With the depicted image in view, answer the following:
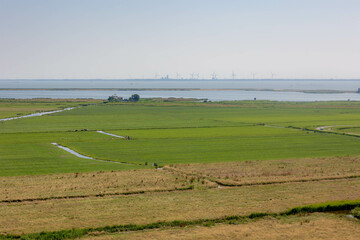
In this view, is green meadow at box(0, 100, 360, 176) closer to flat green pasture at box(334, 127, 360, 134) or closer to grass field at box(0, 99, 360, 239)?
grass field at box(0, 99, 360, 239)

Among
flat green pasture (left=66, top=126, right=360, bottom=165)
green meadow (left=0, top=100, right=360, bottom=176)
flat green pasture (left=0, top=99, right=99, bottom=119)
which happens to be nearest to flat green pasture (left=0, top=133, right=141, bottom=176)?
green meadow (left=0, top=100, right=360, bottom=176)

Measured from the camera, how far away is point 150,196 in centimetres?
3678

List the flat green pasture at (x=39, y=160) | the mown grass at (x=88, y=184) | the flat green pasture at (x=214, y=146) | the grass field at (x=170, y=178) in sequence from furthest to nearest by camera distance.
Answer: the flat green pasture at (x=214, y=146) → the flat green pasture at (x=39, y=160) → the mown grass at (x=88, y=184) → the grass field at (x=170, y=178)

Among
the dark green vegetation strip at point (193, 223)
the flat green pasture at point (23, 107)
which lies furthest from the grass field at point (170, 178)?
the flat green pasture at point (23, 107)

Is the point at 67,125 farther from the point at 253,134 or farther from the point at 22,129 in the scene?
the point at 253,134

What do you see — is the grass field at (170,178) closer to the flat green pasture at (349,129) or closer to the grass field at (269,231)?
the grass field at (269,231)

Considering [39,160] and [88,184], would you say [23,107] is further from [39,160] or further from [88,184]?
[88,184]

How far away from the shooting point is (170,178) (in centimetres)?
4325

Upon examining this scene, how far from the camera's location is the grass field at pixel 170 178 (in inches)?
1219

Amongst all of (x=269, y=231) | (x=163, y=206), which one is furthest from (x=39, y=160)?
(x=269, y=231)

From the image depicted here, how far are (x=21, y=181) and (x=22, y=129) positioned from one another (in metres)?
45.8

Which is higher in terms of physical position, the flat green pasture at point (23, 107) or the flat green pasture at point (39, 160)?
the flat green pasture at point (23, 107)

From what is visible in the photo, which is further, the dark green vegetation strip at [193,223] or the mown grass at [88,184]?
the mown grass at [88,184]

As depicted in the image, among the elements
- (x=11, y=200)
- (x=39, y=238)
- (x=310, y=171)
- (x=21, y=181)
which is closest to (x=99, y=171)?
(x=21, y=181)
